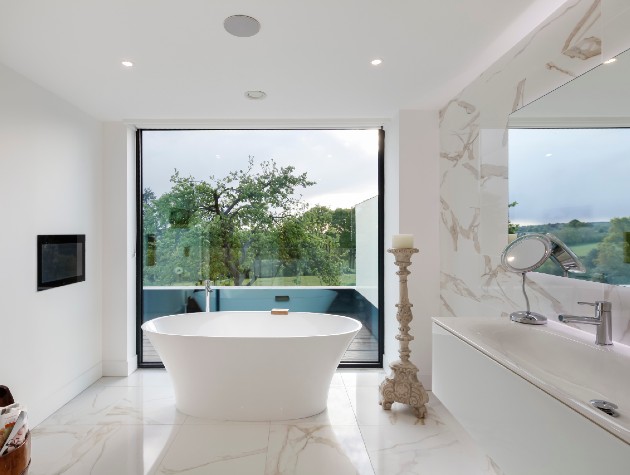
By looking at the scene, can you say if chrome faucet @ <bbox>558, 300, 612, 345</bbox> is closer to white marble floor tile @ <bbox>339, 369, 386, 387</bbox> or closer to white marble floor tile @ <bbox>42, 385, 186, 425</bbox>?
white marble floor tile @ <bbox>339, 369, 386, 387</bbox>

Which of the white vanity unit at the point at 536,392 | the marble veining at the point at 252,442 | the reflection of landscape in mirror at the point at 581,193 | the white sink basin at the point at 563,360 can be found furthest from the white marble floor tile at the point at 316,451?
the reflection of landscape in mirror at the point at 581,193

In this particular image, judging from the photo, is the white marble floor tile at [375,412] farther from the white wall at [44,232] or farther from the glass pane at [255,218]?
the white wall at [44,232]

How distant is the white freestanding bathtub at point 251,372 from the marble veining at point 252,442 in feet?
0.30

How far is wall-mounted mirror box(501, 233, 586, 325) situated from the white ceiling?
1161 millimetres

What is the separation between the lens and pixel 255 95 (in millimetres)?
3037

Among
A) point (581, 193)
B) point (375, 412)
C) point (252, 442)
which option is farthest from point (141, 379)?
point (581, 193)

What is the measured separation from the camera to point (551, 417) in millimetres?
1083

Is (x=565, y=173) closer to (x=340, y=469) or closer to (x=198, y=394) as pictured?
(x=340, y=469)

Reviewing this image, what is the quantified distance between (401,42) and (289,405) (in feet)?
8.08

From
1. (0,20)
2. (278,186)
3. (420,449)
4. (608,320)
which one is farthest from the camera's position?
(278,186)

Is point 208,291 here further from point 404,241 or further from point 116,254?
point 404,241

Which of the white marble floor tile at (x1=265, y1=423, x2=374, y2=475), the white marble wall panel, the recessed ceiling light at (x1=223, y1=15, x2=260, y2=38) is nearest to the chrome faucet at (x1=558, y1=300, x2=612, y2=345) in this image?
the white marble wall panel

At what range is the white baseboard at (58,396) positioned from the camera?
273 centimetres

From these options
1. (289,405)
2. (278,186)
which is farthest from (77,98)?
(289,405)
